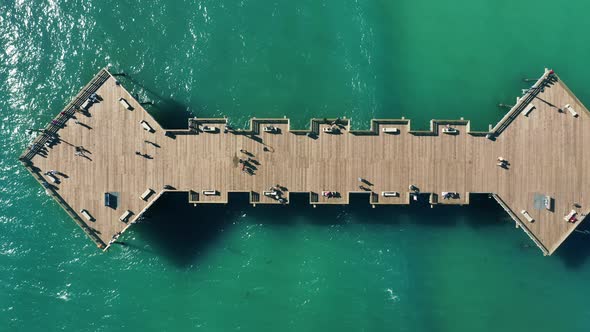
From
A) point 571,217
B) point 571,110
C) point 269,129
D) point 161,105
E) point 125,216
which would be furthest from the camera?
point 161,105

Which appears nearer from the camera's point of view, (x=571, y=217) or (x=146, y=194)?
(x=571, y=217)

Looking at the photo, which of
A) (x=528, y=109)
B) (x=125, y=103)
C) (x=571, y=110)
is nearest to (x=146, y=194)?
(x=125, y=103)

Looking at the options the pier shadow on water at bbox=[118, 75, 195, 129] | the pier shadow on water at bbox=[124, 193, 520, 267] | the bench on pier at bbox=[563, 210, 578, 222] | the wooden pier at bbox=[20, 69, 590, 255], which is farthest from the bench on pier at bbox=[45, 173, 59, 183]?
the bench on pier at bbox=[563, 210, 578, 222]

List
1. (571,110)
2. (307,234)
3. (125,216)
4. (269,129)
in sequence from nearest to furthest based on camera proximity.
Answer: (571,110), (269,129), (125,216), (307,234)

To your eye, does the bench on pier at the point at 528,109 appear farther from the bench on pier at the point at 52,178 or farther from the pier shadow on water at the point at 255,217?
the bench on pier at the point at 52,178

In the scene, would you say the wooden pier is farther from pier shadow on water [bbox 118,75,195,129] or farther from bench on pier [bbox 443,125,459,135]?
pier shadow on water [bbox 118,75,195,129]

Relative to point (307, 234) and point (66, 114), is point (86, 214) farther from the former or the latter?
point (307, 234)
